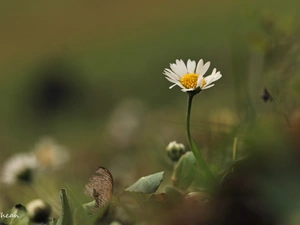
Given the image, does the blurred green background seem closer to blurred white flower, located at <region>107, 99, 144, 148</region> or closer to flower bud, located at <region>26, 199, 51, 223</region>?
blurred white flower, located at <region>107, 99, 144, 148</region>

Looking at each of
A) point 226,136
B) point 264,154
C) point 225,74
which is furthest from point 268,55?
point 225,74

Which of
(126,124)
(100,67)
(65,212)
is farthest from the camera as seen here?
(100,67)

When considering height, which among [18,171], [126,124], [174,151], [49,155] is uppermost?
[126,124]

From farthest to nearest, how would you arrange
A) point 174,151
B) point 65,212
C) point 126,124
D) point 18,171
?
point 126,124 → point 18,171 → point 174,151 → point 65,212

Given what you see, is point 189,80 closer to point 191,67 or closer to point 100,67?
point 191,67

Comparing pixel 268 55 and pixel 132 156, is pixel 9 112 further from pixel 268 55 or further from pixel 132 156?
pixel 268 55

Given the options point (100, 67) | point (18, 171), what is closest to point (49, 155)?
point (18, 171)

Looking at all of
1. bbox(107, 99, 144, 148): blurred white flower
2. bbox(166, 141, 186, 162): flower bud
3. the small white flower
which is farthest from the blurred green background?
bbox(166, 141, 186, 162): flower bud

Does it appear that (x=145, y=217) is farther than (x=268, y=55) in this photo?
No
